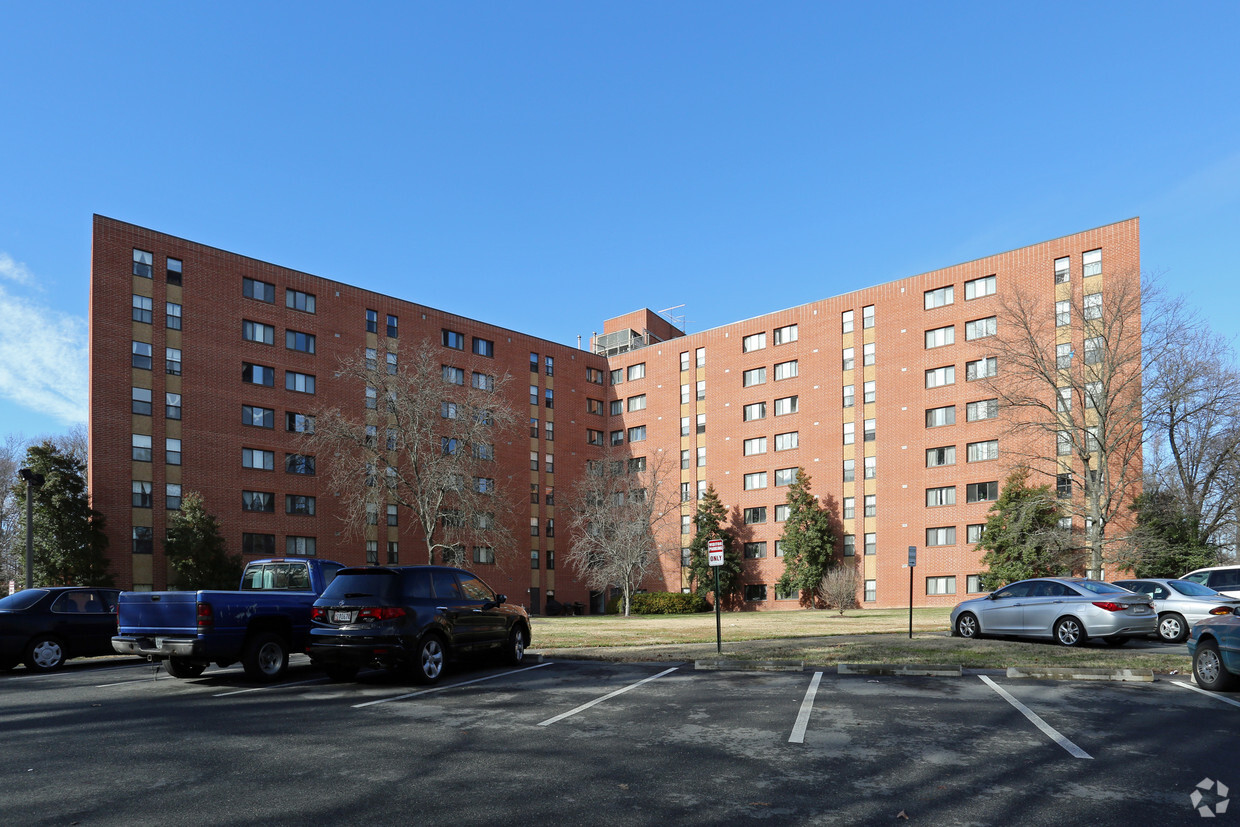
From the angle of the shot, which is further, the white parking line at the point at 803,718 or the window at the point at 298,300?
the window at the point at 298,300

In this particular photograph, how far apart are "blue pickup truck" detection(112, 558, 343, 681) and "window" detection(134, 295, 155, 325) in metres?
32.5

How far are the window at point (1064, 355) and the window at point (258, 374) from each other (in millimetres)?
41942

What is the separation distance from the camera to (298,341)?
Answer: 47344mm

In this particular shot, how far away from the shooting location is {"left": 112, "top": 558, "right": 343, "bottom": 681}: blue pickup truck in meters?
12.5

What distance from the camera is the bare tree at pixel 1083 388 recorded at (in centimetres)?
3728

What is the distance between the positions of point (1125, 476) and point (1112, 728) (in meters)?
35.7

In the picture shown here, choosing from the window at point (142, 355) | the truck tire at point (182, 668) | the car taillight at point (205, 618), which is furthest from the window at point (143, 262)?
the car taillight at point (205, 618)

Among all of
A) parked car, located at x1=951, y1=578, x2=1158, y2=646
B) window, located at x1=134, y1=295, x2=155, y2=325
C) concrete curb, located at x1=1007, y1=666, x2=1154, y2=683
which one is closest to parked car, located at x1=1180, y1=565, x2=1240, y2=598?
parked car, located at x1=951, y1=578, x2=1158, y2=646

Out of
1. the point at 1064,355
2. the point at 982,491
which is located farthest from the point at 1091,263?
the point at 982,491

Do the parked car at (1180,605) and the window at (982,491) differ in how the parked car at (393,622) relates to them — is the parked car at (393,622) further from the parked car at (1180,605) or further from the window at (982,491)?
the window at (982,491)

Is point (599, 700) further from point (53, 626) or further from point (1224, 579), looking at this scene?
point (1224, 579)

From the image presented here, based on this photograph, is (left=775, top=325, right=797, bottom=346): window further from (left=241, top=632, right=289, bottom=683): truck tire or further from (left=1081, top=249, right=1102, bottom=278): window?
(left=241, top=632, right=289, bottom=683): truck tire

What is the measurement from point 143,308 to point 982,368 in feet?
147

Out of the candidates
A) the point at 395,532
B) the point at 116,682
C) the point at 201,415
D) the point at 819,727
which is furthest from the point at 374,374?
the point at 819,727
